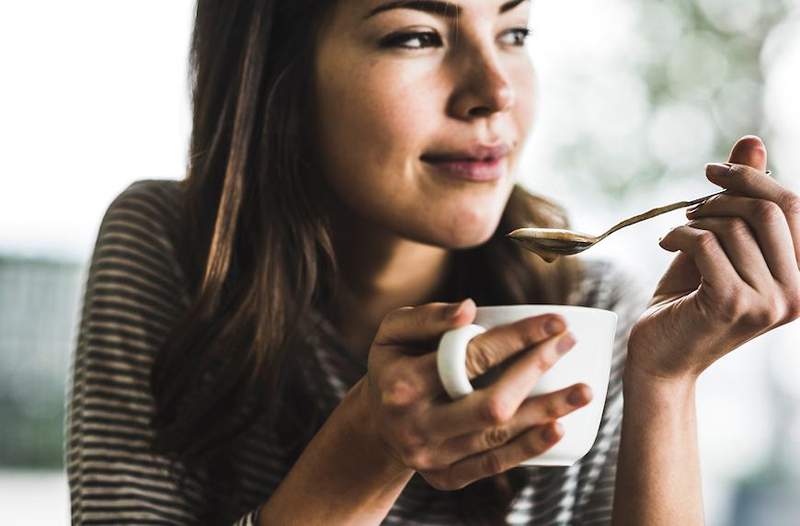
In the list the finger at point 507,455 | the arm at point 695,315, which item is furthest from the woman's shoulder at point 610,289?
the finger at point 507,455

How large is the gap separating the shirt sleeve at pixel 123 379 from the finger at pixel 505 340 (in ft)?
2.27

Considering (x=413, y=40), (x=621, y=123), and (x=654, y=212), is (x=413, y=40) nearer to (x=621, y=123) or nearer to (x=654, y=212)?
(x=654, y=212)

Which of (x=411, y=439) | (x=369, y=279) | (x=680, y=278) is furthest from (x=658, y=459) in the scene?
(x=369, y=279)

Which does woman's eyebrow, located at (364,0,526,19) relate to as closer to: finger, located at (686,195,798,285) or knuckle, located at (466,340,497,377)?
finger, located at (686,195,798,285)

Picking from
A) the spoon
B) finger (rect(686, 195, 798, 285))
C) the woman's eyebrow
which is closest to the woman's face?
the woman's eyebrow

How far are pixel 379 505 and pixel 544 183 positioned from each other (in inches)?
121

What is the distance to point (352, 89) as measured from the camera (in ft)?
3.85

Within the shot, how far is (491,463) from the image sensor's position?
0.70 metres

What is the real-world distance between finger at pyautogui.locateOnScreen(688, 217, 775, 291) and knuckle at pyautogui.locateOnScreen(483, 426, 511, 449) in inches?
11.4

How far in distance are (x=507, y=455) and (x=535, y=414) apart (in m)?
0.04

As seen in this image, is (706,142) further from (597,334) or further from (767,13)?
(597,334)

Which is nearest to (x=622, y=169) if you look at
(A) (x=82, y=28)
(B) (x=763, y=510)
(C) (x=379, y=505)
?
(B) (x=763, y=510)

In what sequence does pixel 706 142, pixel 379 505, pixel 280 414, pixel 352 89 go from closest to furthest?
pixel 379 505 → pixel 352 89 → pixel 280 414 → pixel 706 142

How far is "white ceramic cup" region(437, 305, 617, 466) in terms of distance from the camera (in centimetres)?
66
